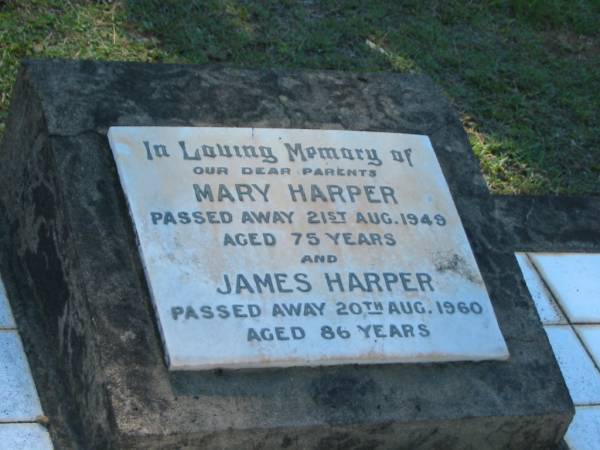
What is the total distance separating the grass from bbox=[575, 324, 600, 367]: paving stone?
2.32ft

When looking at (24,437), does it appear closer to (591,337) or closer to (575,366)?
(575,366)

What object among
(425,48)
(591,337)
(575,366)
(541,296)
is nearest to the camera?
(575,366)

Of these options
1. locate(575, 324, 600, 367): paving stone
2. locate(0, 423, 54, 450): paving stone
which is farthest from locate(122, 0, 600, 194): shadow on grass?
locate(0, 423, 54, 450): paving stone

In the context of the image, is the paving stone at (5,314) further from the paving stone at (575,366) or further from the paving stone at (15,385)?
the paving stone at (575,366)

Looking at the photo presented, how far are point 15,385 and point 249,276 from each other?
1.96 feet

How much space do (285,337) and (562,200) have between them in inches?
64.8

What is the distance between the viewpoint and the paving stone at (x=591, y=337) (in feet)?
10.2

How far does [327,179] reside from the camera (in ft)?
8.94

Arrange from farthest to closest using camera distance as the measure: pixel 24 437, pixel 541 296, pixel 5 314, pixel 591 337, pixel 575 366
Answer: pixel 541 296 < pixel 591 337 < pixel 575 366 < pixel 5 314 < pixel 24 437

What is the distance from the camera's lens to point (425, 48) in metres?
4.46

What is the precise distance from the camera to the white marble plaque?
2426 mm

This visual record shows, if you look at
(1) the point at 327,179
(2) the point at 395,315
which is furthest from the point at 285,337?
(1) the point at 327,179

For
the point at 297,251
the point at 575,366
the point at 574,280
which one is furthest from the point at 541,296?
the point at 297,251

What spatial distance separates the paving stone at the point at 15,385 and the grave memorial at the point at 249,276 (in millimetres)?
30
